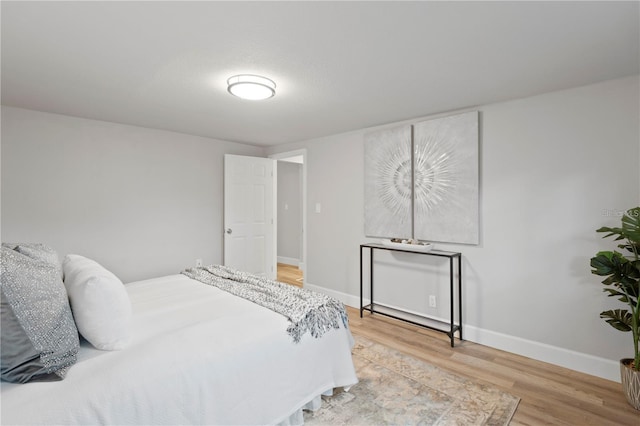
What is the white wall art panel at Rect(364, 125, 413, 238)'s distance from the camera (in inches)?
142

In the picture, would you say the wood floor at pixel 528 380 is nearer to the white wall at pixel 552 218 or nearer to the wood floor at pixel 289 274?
the white wall at pixel 552 218

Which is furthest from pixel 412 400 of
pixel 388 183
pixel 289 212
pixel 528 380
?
pixel 289 212

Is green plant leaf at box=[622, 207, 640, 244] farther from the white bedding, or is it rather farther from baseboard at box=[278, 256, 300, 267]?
baseboard at box=[278, 256, 300, 267]

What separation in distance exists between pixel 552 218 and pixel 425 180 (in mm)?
1187

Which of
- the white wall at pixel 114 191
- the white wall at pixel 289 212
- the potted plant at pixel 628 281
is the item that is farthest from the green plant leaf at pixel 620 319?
the white wall at pixel 289 212

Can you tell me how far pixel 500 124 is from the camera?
296 centimetres

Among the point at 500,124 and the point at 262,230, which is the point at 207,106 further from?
the point at 500,124

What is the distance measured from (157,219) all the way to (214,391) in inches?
128

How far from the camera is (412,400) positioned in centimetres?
215

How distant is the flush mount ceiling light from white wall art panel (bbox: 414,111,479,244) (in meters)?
1.77

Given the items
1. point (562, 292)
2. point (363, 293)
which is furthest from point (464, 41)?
point (363, 293)

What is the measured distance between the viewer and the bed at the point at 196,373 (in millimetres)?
1234

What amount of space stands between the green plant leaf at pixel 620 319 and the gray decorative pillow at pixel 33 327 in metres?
3.25

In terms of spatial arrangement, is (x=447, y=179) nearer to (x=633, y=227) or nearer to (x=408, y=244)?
(x=408, y=244)
